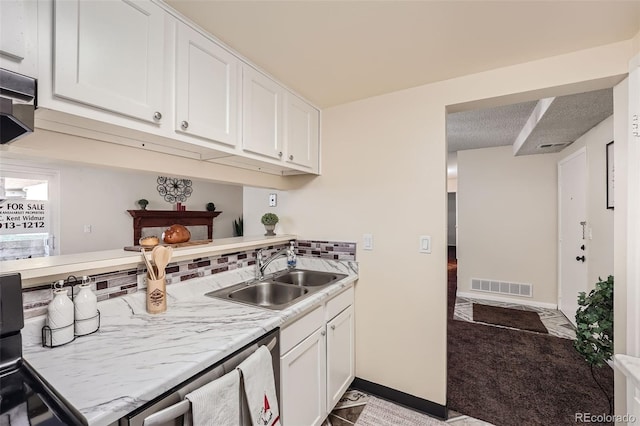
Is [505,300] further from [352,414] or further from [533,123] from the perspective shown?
[352,414]

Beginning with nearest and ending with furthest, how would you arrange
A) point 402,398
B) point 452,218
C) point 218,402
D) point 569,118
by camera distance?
point 218,402 < point 402,398 < point 569,118 < point 452,218

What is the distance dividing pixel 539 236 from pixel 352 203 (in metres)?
3.42

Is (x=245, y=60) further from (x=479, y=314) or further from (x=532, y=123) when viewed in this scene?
(x=479, y=314)

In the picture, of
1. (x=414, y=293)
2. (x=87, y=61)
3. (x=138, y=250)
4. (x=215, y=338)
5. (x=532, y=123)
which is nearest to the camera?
(x=87, y=61)

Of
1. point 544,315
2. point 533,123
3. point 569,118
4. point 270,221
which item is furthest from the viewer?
point 544,315

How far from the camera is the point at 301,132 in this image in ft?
6.68

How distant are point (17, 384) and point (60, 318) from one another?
273 millimetres

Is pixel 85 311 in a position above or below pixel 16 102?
below

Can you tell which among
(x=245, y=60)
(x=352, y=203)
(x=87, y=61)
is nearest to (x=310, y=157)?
(x=352, y=203)

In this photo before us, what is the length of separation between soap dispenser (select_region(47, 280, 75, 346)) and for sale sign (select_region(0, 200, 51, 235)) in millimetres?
3745

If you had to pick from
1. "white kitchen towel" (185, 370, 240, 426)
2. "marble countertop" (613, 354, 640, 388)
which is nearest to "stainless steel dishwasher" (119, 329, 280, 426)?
"white kitchen towel" (185, 370, 240, 426)

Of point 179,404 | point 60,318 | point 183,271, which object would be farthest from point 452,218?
point 60,318

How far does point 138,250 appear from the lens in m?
1.41

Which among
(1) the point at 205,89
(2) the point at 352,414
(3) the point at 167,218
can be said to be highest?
(1) the point at 205,89
